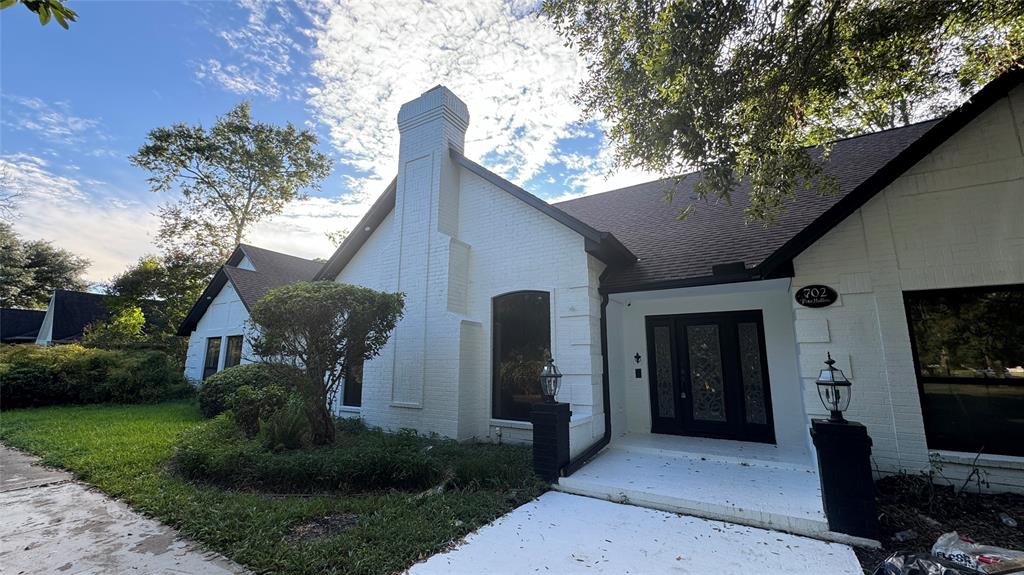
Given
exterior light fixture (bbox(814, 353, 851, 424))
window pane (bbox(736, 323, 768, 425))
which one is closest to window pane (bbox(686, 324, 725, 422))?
window pane (bbox(736, 323, 768, 425))

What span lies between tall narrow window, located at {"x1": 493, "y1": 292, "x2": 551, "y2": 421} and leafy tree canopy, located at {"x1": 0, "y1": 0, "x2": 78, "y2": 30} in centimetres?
614

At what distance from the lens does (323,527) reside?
392 cm

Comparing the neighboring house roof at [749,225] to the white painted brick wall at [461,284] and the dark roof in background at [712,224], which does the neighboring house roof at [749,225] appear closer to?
the dark roof in background at [712,224]

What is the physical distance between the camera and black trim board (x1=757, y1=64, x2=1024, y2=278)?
4527mm

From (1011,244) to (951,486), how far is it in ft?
9.15

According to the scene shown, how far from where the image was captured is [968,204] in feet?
15.2

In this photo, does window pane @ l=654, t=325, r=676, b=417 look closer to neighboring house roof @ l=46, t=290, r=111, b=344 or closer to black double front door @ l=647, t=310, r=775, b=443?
black double front door @ l=647, t=310, r=775, b=443

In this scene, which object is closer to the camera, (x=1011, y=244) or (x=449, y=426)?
(x=1011, y=244)

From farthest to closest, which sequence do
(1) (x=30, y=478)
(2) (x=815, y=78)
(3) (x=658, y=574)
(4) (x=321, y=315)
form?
(4) (x=321, y=315) < (1) (x=30, y=478) < (2) (x=815, y=78) < (3) (x=658, y=574)

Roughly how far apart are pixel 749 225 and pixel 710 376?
2.80 meters

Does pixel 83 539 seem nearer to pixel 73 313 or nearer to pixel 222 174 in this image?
pixel 222 174

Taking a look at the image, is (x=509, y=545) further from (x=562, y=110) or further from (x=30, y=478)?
(x=30, y=478)

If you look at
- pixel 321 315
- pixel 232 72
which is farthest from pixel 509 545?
pixel 232 72

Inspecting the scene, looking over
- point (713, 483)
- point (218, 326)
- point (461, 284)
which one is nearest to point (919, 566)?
point (713, 483)
